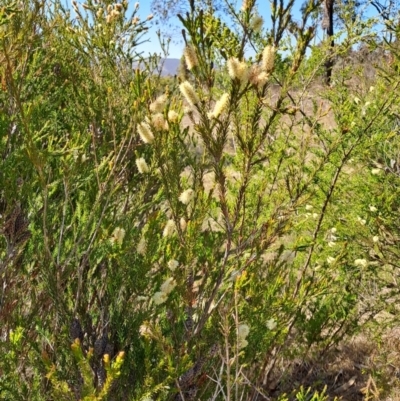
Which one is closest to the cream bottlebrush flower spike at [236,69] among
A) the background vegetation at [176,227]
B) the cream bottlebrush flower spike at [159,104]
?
the background vegetation at [176,227]

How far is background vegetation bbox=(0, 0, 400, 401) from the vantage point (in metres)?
1.39

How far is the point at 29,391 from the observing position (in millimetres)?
2045

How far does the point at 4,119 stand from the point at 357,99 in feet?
A: 9.26

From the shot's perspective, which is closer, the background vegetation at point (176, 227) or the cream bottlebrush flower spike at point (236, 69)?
the cream bottlebrush flower spike at point (236, 69)

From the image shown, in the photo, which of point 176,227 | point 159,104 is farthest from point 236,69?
point 176,227

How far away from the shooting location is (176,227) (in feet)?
5.24

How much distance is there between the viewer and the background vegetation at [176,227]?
1388mm

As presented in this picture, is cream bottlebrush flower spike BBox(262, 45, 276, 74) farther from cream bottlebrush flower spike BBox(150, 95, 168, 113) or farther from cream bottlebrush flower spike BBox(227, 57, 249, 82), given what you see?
cream bottlebrush flower spike BBox(150, 95, 168, 113)

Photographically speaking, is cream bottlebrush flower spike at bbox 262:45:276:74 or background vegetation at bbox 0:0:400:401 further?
background vegetation at bbox 0:0:400:401

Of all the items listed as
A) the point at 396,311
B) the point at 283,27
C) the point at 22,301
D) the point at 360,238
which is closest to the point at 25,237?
the point at 22,301

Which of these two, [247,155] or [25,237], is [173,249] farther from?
[25,237]

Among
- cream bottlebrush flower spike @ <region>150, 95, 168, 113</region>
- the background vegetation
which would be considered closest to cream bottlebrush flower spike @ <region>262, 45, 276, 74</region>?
the background vegetation

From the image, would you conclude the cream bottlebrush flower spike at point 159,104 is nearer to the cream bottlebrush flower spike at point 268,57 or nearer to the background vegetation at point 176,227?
the background vegetation at point 176,227

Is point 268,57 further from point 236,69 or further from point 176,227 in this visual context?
point 176,227
